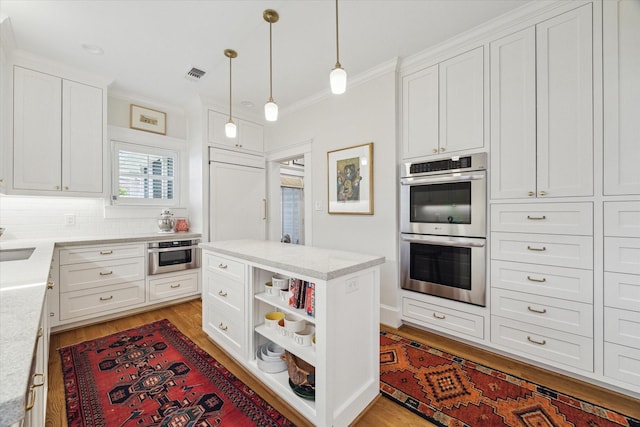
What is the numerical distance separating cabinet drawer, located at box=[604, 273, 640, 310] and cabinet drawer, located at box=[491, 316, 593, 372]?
31 centimetres

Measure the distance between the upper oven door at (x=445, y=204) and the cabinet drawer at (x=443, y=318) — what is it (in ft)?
2.30

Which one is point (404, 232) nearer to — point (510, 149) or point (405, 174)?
point (405, 174)

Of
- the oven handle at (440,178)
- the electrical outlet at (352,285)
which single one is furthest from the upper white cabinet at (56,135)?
the oven handle at (440,178)

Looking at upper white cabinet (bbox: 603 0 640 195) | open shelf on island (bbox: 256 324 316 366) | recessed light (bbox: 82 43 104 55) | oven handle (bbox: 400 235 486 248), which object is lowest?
open shelf on island (bbox: 256 324 316 366)

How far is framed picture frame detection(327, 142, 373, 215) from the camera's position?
2.89 metres

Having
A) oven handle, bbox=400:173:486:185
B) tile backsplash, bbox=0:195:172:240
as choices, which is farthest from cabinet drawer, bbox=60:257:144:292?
oven handle, bbox=400:173:486:185

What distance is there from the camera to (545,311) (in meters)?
1.95

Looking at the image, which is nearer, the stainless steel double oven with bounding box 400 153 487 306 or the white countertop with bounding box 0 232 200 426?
the white countertop with bounding box 0 232 200 426

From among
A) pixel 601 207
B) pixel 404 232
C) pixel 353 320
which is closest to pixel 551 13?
pixel 601 207

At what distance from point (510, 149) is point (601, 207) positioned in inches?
26.7

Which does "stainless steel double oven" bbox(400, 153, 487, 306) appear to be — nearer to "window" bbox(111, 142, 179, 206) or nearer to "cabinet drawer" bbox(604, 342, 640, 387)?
"cabinet drawer" bbox(604, 342, 640, 387)

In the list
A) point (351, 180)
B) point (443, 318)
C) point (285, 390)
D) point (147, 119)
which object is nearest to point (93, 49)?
point (147, 119)

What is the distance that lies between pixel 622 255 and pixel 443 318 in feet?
4.23

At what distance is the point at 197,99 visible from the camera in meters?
3.60
